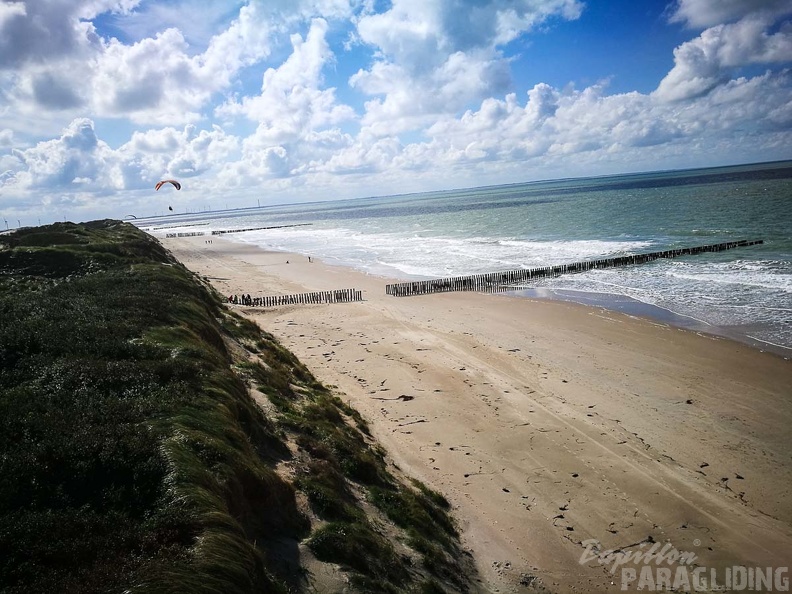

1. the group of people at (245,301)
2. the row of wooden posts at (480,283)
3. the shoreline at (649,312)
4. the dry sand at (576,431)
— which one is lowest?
the dry sand at (576,431)

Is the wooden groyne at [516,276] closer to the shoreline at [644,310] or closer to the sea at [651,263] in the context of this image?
the sea at [651,263]

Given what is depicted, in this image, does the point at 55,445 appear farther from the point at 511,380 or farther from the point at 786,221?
the point at 786,221

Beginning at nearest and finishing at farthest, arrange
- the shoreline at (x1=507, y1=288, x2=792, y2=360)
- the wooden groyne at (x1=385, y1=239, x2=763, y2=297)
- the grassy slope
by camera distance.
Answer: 1. the grassy slope
2. the shoreline at (x1=507, y1=288, x2=792, y2=360)
3. the wooden groyne at (x1=385, y1=239, x2=763, y2=297)

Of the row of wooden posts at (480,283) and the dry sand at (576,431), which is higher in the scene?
the row of wooden posts at (480,283)

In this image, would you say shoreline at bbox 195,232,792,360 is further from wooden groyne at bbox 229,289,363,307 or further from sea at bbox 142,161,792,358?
wooden groyne at bbox 229,289,363,307

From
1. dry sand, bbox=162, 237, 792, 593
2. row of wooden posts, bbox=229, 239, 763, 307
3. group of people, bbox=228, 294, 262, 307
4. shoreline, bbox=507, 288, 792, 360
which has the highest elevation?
group of people, bbox=228, 294, 262, 307

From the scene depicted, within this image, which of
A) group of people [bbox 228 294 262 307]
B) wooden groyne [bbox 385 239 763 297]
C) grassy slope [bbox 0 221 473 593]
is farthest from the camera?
wooden groyne [bbox 385 239 763 297]

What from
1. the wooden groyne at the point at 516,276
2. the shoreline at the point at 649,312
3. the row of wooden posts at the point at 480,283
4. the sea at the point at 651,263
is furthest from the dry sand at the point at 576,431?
the wooden groyne at the point at 516,276

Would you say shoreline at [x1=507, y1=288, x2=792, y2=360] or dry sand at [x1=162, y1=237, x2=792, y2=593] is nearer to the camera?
dry sand at [x1=162, y1=237, x2=792, y2=593]

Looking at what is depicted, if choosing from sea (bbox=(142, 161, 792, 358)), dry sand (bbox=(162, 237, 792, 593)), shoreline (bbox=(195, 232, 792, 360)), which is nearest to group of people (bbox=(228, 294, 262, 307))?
dry sand (bbox=(162, 237, 792, 593))

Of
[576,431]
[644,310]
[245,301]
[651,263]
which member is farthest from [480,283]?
[576,431]
